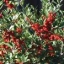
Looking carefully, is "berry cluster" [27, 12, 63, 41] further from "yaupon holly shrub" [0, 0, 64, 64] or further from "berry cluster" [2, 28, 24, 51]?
"berry cluster" [2, 28, 24, 51]

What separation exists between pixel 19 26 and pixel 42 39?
33cm

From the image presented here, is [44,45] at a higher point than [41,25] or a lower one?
lower

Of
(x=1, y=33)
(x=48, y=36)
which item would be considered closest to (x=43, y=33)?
(x=48, y=36)

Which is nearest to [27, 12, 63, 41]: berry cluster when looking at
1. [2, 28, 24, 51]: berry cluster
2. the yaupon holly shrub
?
the yaupon holly shrub

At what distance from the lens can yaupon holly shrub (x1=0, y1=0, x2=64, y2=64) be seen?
3381 mm

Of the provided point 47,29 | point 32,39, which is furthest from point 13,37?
point 47,29

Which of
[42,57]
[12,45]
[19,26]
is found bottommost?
[42,57]

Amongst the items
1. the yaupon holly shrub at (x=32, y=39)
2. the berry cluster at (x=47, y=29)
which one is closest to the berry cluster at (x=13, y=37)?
the yaupon holly shrub at (x=32, y=39)

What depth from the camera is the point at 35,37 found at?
11.3 ft

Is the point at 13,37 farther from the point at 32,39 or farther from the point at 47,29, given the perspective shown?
the point at 47,29

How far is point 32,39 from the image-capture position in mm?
3449

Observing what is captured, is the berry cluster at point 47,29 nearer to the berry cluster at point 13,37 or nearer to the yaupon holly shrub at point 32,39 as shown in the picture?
the yaupon holly shrub at point 32,39

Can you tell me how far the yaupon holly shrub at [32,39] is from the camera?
338cm

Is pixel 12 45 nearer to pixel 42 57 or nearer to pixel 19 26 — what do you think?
pixel 19 26
